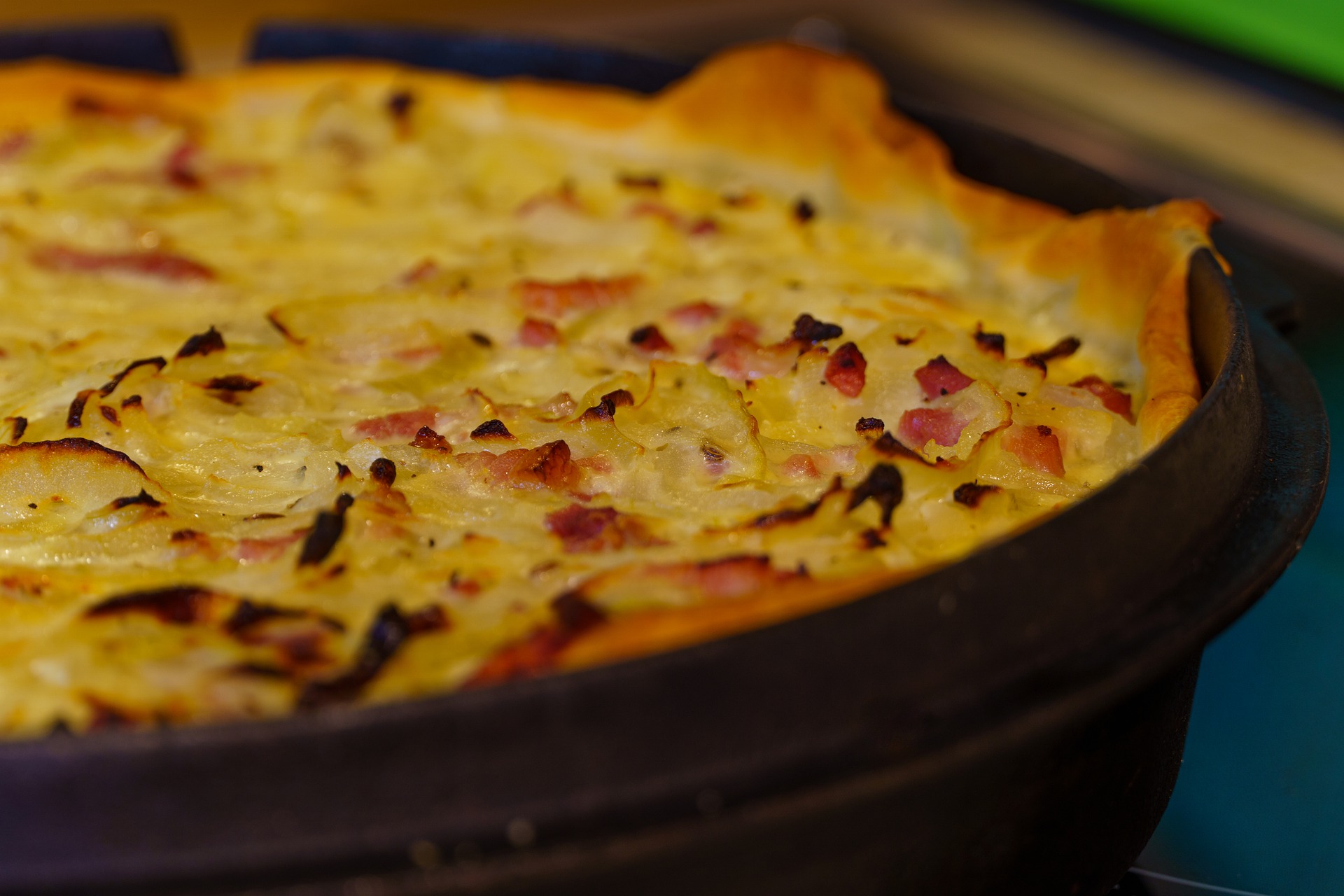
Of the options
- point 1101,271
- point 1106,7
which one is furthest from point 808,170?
point 1106,7

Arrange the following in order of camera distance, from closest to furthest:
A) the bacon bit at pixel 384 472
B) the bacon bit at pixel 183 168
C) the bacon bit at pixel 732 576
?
1. the bacon bit at pixel 732 576
2. the bacon bit at pixel 384 472
3. the bacon bit at pixel 183 168

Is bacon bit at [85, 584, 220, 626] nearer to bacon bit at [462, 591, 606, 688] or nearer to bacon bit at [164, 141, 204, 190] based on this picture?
bacon bit at [462, 591, 606, 688]

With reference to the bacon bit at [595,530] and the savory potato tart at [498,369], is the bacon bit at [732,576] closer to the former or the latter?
the savory potato tart at [498,369]

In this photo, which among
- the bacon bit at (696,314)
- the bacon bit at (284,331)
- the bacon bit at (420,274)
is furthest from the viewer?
the bacon bit at (420,274)

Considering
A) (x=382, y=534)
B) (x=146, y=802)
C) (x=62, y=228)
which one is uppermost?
(x=146, y=802)

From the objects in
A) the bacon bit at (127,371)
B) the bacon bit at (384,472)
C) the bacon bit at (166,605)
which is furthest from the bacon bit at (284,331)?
the bacon bit at (166,605)

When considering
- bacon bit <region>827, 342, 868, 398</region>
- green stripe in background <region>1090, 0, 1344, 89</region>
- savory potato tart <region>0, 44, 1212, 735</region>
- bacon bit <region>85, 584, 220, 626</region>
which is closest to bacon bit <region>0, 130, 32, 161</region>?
savory potato tart <region>0, 44, 1212, 735</region>

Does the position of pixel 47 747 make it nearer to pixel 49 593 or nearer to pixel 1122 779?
pixel 49 593
